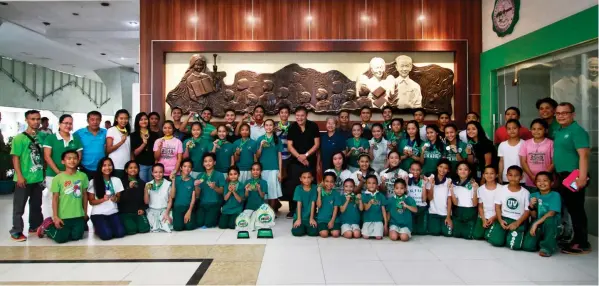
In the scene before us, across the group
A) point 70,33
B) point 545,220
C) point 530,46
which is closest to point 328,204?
point 545,220

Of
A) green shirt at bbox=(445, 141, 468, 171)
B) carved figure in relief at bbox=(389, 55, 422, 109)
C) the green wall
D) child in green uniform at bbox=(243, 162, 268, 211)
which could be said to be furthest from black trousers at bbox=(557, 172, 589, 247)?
child in green uniform at bbox=(243, 162, 268, 211)

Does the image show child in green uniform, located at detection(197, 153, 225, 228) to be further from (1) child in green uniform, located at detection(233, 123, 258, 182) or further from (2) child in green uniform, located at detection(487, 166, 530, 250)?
(2) child in green uniform, located at detection(487, 166, 530, 250)

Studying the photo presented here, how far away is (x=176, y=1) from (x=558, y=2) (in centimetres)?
529

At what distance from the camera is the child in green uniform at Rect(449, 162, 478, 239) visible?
14.5ft

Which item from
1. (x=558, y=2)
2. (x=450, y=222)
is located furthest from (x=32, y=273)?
(x=558, y=2)

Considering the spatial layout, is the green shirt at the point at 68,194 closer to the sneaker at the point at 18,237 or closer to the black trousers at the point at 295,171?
the sneaker at the point at 18,237

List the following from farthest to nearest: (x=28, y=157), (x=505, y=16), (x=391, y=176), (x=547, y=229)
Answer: (x=505, y=16), (x=391, y=176), (x=28, y=157), (x=547, y=229)

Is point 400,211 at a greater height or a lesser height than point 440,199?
lesser

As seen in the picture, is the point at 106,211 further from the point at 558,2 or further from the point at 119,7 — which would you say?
the point at 558,2

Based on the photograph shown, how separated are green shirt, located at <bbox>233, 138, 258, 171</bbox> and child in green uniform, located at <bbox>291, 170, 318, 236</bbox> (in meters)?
0.91

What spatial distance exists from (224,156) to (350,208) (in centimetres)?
175

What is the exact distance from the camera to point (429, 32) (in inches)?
265

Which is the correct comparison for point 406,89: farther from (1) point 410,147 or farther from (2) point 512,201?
(2) point 512,201

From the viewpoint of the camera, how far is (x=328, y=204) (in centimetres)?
460
